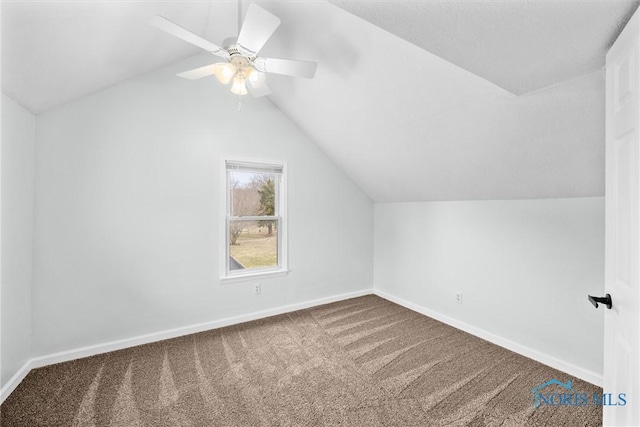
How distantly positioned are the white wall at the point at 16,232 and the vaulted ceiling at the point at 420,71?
0.24 m

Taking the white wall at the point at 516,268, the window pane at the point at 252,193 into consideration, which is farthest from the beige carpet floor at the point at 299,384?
the window pane at the point at 252,193

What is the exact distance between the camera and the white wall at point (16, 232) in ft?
6.00

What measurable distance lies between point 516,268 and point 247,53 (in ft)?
9.80

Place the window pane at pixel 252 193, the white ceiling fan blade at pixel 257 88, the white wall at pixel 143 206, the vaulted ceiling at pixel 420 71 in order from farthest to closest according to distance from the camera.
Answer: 1. the window pane at pixel 252 193
2. the white wall at pixel 143 206
3. the white ceiling fan blade at pixel 257 88
4. the vaulted ceiling at pixel 420 71

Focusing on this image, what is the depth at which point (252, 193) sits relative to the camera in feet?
10.8

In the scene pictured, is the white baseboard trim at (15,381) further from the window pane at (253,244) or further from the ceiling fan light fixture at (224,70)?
the ceiling fan light fixture at (224,70)

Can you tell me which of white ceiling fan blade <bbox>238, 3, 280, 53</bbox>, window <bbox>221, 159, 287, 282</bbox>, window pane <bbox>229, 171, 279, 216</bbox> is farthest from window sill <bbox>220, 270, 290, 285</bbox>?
white ceiling fan blade <bbox>238, 3, 280, 53</bbox>

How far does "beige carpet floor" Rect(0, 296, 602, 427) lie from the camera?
1.70 metres

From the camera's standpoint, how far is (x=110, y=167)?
2.45 metres

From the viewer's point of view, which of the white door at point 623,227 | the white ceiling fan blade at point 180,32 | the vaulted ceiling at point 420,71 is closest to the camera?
the white door at point 623,227

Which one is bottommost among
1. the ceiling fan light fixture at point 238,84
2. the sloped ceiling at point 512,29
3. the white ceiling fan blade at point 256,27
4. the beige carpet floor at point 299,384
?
the beige carpet floor at point 299,384

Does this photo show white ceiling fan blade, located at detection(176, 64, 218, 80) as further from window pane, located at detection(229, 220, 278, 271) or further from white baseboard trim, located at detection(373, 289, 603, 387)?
white baseboard trim, located at detection(373, 289, 603, 387)

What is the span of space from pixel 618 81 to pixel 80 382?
3714 mm

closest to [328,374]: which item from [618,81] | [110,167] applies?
[618,81]
